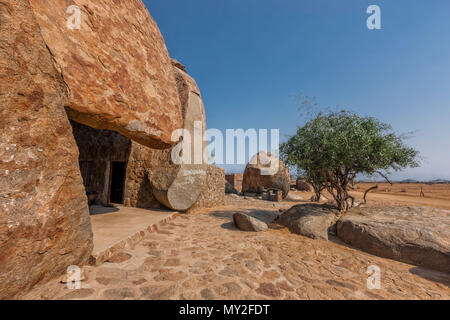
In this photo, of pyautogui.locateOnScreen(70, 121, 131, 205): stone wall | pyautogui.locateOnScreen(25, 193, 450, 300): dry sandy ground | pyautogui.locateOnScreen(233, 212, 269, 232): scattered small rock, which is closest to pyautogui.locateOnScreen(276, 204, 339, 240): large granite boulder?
pyautogui.locateOnScreen(25, 193, 450, 300): dry sandy ground

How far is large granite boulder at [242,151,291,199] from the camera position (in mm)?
18172

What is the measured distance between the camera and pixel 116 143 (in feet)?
27.7

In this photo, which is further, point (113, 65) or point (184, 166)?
point (184, 166)

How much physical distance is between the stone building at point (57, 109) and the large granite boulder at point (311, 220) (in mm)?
4965

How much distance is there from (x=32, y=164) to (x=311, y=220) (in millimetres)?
6751

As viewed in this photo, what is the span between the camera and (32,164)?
2309 millimetres

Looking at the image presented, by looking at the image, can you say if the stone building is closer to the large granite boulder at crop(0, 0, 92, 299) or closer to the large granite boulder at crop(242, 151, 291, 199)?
the large granite boulder at crop(0, 0, 92, 299)

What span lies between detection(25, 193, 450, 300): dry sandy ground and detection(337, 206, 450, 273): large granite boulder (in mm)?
301

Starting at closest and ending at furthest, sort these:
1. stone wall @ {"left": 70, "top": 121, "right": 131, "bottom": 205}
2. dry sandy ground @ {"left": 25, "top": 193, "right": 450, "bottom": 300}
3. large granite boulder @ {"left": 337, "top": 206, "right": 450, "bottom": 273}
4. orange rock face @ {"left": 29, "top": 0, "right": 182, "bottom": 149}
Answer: dry sandy ground @ {"left": 25, "top": 193, "right": 450, "bottom": 300} < orange rock face @ {"left": 29, "top": 0, "right": 182, "bottom": 149} < large granite boulder @ {"left": 337, "top": 206, "right": 450, "bottom": 273} < stone wall @ {"left": 70, "top": 121, "right": 131, "bottom": 205}

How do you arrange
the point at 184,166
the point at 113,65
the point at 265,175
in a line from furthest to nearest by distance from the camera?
the point at 265,175 → the point at 184,166 → the point at 113,65
